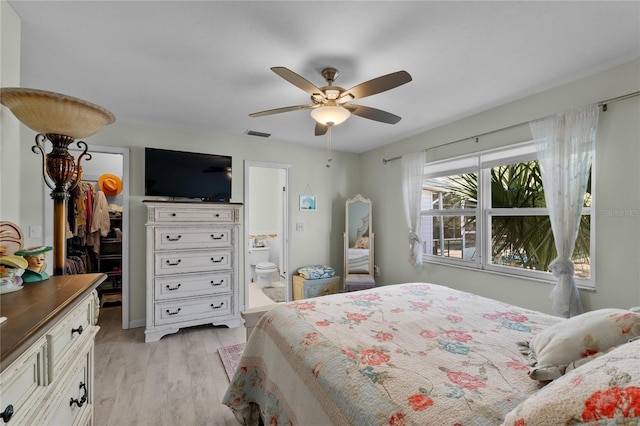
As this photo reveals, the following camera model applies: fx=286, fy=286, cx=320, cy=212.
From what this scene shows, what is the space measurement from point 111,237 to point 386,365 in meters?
4.64

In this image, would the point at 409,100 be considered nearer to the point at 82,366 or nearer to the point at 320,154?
the point at 320,154

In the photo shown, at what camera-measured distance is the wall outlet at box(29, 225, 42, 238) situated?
2.83 metres

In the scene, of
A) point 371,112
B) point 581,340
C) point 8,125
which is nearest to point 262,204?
point 371,112

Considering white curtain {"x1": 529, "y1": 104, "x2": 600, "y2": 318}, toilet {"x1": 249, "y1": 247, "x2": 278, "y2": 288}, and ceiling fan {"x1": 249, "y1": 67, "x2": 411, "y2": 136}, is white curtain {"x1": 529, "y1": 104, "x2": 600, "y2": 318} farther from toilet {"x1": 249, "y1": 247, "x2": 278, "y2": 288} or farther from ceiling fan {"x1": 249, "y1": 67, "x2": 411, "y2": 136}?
toilet {"x1": 249, "y1": 247, "x2": 278, "y2": 288}

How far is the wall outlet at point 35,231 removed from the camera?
2826 mm

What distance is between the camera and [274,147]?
4160 mm

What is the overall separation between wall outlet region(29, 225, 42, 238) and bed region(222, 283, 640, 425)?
2.68 meters

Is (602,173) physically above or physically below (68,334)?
above

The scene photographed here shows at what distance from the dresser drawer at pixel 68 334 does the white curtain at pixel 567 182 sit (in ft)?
9.82

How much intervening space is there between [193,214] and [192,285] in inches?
31.4

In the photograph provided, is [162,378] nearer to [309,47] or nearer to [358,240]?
[309,47]

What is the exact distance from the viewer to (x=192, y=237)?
10.6 feet

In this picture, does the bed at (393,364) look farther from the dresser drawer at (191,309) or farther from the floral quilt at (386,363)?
the dresser drawer at (191,309)

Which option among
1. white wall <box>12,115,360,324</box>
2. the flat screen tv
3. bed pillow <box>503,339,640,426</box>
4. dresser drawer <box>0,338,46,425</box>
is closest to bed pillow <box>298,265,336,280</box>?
white wall <box>12,115,360,324</box>
